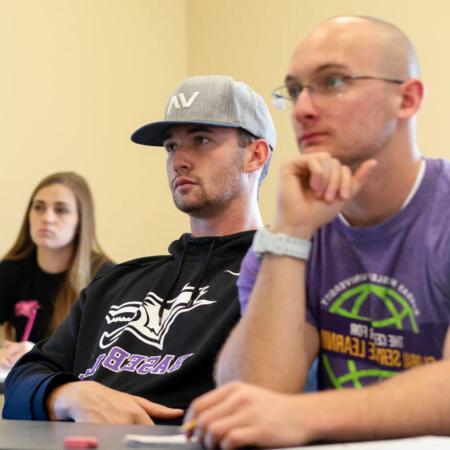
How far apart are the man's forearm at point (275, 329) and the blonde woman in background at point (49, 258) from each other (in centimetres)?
201

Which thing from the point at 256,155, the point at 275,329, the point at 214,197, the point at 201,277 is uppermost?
the point at 256,155

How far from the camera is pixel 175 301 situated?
1.71 meters

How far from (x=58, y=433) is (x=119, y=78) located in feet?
9.28

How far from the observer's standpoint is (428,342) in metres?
1.17

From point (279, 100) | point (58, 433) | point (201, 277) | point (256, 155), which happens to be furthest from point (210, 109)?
point (58, 433)

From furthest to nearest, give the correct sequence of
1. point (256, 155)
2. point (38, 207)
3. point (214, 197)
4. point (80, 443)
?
point (38, 207)
point (256, 155)
point (214, 197)
point (80, 443)

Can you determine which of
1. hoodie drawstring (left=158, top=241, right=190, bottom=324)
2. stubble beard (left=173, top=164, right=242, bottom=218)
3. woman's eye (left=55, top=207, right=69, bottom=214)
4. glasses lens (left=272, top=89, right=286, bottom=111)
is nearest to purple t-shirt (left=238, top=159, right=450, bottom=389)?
glasses lens (left=272, top=89, right=286, bottom=111)

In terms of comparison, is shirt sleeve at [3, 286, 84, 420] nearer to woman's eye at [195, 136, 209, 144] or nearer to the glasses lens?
woman's eye at [195, 136, 209, 144]

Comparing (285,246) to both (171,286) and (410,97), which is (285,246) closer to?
(410,97)

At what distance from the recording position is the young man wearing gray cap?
5.18 ft

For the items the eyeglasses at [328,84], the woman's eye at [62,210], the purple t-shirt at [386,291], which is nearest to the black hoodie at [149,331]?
the purple t-shirt at [386,291]

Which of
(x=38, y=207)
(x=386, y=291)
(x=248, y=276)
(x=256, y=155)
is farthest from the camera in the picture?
(x=38, y=207)

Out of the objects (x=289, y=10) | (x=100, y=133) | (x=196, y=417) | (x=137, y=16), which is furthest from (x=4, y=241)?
(x=196, y=417)

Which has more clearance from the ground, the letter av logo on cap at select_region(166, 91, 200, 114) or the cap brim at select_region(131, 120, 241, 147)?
the letter av logo on cap at select_region(166, 91, 200, 114)
